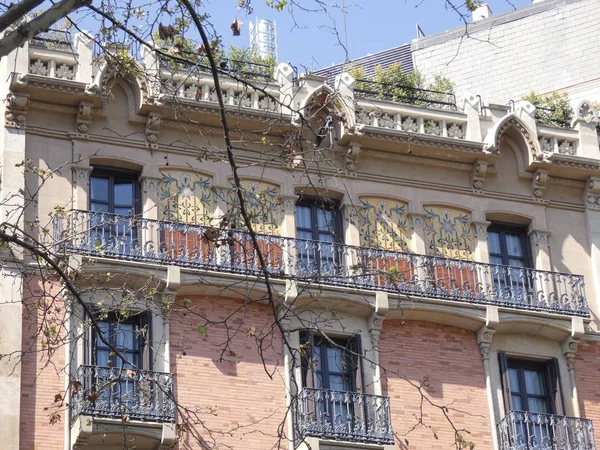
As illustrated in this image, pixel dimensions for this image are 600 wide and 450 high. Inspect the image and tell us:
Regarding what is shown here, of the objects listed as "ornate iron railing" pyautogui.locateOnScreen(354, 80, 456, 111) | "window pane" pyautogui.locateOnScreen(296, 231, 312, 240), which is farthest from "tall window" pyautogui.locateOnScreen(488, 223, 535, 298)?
"window pane" pyautogui.locateOnScreen(296, 231, 312, 240)

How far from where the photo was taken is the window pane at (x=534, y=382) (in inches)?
1133

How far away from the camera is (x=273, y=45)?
60656 mm

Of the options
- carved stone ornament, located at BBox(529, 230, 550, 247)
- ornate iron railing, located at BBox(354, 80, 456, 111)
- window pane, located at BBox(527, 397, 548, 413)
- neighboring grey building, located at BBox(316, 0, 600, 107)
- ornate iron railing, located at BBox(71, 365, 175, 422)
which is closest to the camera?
ornate iron railing, located at BBox(71, 365, 175, 422)

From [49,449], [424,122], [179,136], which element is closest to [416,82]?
[424,122]

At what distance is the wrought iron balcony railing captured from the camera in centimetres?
2675

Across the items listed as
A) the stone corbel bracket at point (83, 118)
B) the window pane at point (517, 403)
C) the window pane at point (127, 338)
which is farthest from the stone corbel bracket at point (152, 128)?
the window pane at point (517, 403)

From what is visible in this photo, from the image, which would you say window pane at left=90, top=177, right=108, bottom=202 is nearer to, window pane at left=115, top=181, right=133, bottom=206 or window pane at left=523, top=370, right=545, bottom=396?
window pane at left=115, top=181, right=133, bottom=206

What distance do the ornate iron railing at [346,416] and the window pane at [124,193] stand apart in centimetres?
461

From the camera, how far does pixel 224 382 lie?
87.0ft

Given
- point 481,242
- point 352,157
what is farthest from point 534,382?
point 352,157

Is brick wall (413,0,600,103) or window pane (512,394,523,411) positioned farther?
brick wall (413,0,600,103)

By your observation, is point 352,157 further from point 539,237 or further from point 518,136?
point 539,237

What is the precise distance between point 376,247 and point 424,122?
268cm

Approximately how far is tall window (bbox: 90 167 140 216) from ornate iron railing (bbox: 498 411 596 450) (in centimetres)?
730
